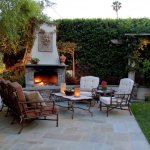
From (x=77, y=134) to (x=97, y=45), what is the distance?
6.98 meters

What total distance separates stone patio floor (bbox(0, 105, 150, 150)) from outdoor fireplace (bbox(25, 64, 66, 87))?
3.48 metres

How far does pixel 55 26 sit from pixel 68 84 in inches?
91.2

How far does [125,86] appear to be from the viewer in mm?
8789

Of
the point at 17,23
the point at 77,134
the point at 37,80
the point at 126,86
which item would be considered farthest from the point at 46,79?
the point at 77,134

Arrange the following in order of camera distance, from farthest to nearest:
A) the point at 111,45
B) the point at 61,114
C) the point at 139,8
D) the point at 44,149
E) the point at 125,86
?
the point at 139,8 < the point at 111,45 < the point at 125,86 < the point at 61,114 < the point at 44,149

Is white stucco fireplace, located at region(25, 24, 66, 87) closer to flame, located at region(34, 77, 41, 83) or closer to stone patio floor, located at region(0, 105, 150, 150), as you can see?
flame, located at region(34, 77, 41, 83)

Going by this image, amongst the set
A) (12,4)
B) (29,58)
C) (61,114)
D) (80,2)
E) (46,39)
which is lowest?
(61,114)

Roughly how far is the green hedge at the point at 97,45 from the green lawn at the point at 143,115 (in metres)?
2.42

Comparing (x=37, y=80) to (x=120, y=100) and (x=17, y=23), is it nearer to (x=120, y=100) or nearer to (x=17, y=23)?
(x=17, y=23)

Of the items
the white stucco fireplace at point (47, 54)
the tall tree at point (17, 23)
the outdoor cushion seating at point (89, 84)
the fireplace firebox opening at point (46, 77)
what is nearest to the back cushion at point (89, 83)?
the outdoor cushion seating at point (89, 84)

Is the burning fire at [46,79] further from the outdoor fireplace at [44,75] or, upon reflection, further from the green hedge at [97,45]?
the green hedge at [97,45]

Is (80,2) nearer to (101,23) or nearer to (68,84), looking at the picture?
(101,23)

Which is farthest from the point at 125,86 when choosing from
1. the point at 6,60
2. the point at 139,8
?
the point at 139,8

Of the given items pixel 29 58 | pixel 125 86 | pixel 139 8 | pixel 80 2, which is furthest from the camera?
pixel 139 8
